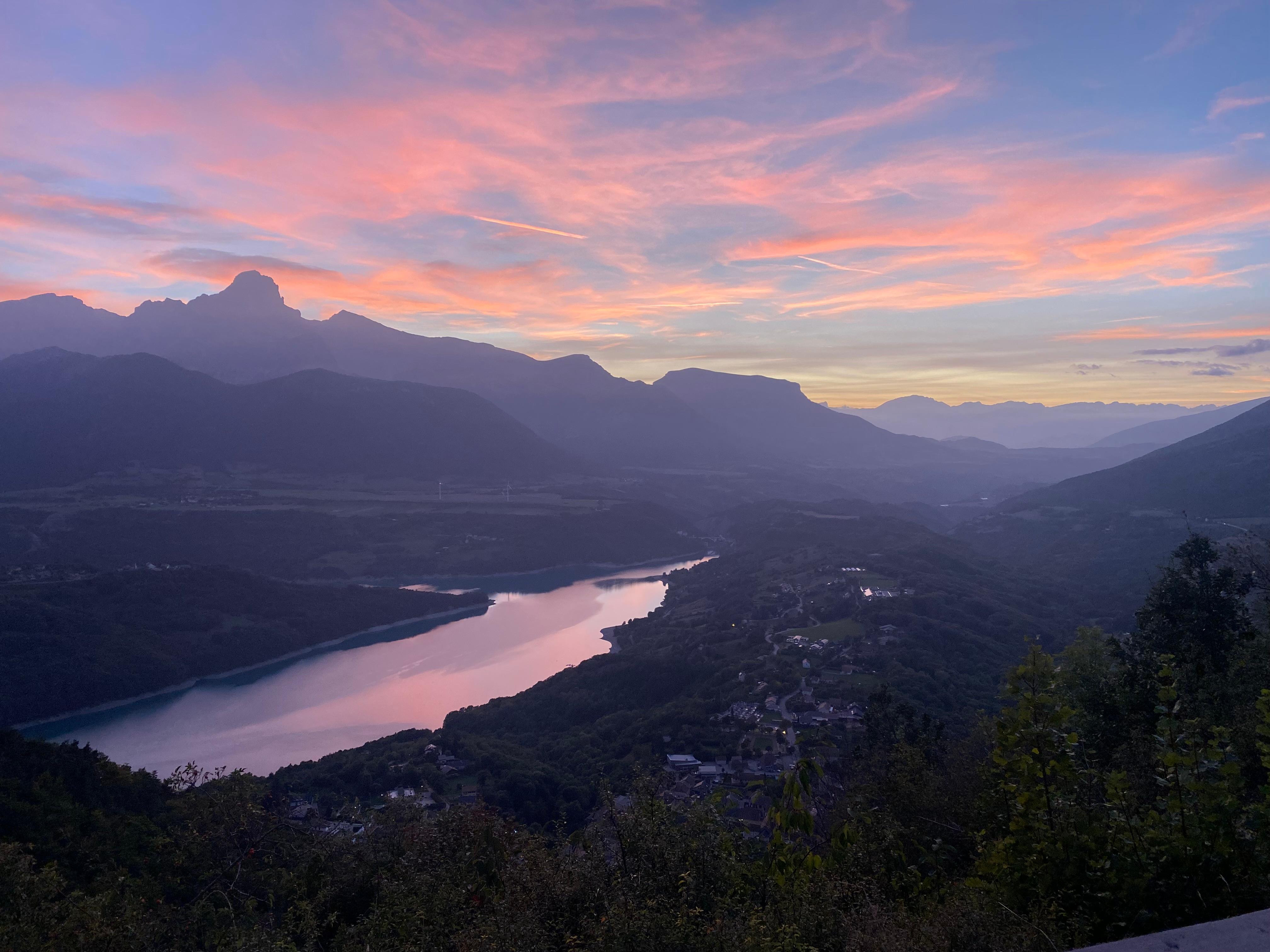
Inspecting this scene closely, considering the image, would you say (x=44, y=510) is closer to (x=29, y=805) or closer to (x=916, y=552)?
(x=29, y=805)

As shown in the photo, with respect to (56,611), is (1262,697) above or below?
above

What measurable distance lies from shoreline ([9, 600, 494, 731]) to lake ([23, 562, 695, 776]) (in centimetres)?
23

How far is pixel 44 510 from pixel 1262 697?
93.4m

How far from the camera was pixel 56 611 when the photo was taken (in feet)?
142

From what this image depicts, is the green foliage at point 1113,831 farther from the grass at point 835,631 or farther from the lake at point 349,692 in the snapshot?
the grass at point 835,631

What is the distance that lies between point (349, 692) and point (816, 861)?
1699 inches

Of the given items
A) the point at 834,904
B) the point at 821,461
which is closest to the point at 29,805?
the point at 834,904

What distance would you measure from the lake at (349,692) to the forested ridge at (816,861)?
75.6ft

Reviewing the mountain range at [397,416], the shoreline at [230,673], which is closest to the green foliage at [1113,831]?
the shoreline at [230,673]

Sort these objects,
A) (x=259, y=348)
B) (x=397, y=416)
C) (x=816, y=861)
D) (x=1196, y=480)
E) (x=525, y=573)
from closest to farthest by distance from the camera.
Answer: (x=816, y=861)
(x=1196, y=480)
(x=525, y=573)
(x=397, y=416)
(x=259, y=348)

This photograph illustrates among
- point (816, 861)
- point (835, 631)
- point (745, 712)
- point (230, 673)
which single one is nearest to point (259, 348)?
point (230, 673)

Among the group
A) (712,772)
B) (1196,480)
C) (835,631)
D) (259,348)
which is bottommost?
(712,772)

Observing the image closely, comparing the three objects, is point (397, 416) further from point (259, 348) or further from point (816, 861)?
point (816, 861)

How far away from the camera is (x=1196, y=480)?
234 feet
